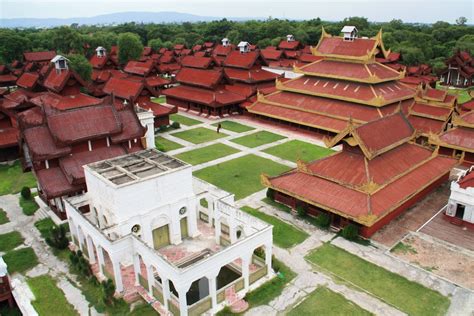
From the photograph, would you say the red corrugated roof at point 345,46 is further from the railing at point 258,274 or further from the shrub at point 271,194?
the railing at point 258,274

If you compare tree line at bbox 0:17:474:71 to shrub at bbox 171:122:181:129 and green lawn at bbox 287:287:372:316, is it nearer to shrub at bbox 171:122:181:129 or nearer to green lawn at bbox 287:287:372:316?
shrub at bbox 171:122:181:129

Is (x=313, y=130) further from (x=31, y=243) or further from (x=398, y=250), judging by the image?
(x=31, y=243)

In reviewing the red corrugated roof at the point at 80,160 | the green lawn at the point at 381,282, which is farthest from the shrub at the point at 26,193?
the green lawn at the point at 381,282

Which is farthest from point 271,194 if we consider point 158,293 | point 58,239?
point 58,239

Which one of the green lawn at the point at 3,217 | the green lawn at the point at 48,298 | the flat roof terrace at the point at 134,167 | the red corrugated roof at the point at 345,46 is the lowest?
the green lawn at the point at 48,298

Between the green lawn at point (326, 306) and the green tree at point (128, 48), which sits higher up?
the green tree at point (128, 48)

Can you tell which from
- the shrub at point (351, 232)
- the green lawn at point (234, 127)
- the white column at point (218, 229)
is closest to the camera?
the white column at point (218, 229)
